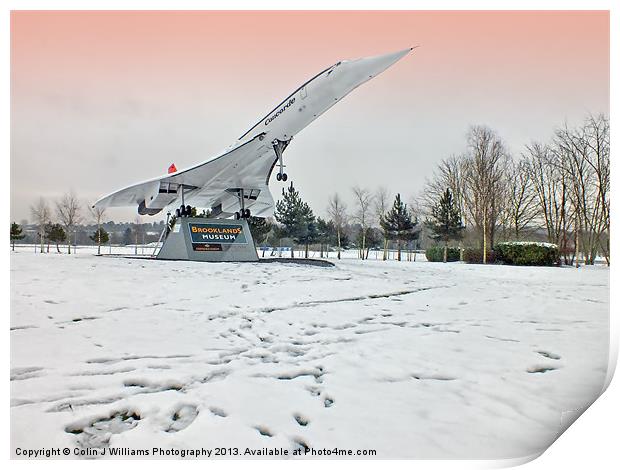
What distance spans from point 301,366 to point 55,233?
3.28m

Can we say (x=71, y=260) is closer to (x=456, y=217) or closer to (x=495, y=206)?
(x=495, y=206)

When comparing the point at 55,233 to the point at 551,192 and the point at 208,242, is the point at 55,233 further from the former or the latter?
the point at 551,192

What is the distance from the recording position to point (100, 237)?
5.18 metres

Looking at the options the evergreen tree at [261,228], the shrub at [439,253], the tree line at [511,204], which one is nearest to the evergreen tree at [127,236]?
the tree line at [511,204]

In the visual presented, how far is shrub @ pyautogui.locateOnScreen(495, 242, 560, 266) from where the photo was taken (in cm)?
402

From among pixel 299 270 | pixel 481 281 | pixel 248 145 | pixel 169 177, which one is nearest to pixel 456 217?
pixel 481 281

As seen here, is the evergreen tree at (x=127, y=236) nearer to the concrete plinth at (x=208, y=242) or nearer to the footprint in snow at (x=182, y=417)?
the concrete plinth at (x=208, y=242)

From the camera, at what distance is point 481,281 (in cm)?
473

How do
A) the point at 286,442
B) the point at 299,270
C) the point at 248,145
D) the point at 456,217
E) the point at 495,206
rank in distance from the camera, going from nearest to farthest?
the point at 286,442
the point at 495,206
the point at 299,270
the point at 456,217
the point at 248,145

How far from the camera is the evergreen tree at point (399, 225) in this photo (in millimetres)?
8805

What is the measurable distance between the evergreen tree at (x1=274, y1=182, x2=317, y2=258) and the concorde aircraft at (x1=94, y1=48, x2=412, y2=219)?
66 centimetres

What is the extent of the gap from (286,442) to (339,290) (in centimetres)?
275

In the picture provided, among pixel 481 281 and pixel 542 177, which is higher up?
pixel 542 177

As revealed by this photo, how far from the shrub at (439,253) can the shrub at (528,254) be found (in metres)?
3.86
